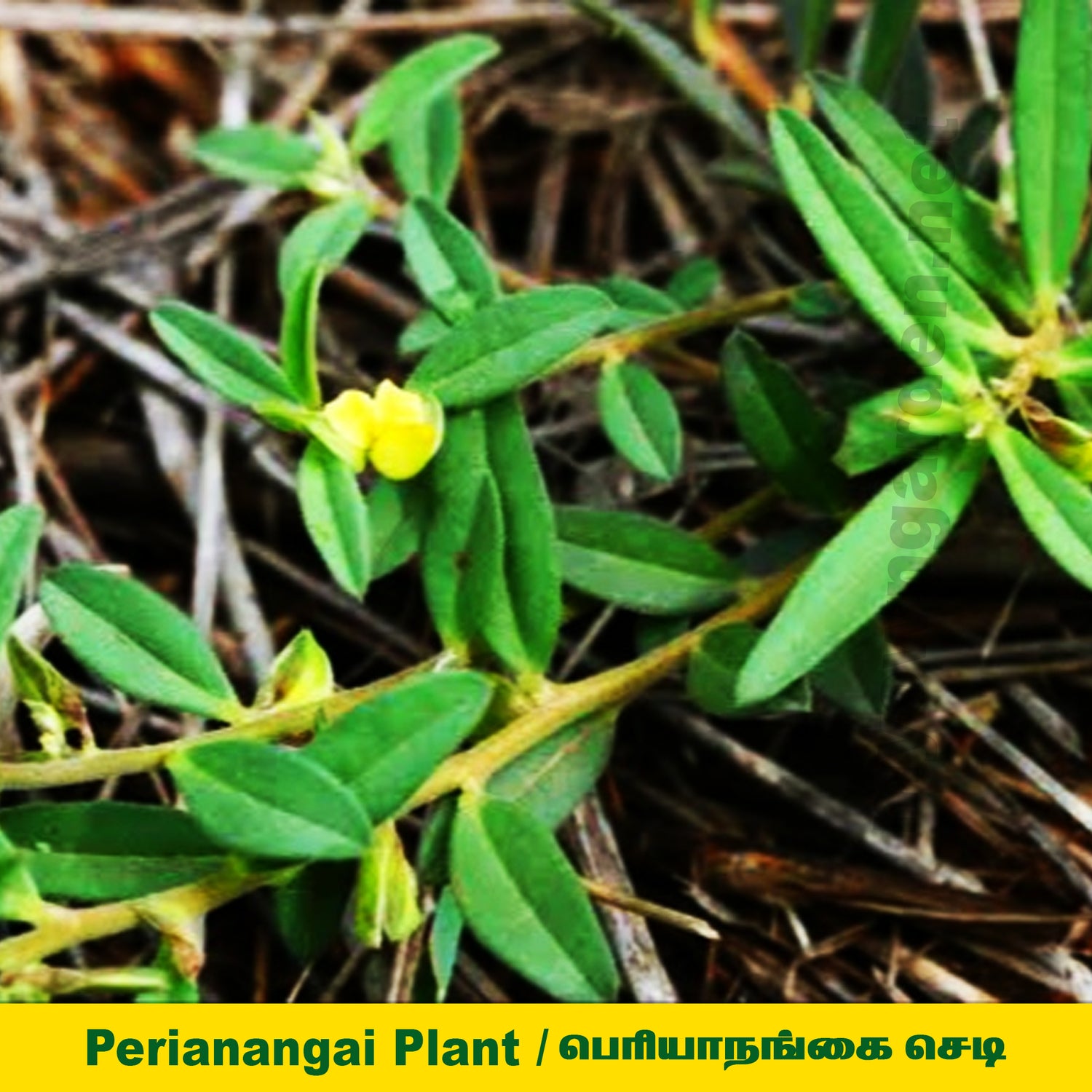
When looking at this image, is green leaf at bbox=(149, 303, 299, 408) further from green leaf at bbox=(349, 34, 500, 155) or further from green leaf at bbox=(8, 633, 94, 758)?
green leaf at bbox=(349, 34, 500, 155)

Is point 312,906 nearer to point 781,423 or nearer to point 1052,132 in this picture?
point 781,423

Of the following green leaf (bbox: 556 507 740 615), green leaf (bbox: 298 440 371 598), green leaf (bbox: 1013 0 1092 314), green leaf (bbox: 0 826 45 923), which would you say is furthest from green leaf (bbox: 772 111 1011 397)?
green leaf (bbox: 0 826 45 923)

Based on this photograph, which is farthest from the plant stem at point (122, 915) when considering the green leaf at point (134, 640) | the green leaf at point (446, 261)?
the green leaf at point (446, 261)

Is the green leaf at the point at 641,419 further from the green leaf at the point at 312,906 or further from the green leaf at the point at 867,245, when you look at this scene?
the green leaf at the point at 312,906

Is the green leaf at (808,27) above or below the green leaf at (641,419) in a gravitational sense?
above

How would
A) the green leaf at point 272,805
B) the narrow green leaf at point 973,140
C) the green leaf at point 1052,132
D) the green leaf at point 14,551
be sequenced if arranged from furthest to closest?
the narrow green leaf at point 973,140 < the green leaf at point 1052,132 < the green leaf at point 14,551 < the green leaf at point 272,805
